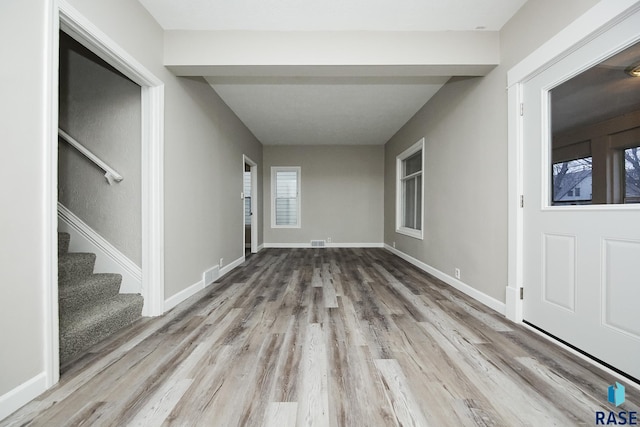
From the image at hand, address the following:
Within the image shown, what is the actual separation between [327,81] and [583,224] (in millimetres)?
2878

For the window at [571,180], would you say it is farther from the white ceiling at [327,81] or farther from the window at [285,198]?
the window at [285,198]

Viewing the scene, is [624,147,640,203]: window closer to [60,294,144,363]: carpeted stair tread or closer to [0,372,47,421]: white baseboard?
[0,372,47,421]: white baseboard

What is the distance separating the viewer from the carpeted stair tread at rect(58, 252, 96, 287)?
205 cm

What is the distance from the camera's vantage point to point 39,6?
135 cm

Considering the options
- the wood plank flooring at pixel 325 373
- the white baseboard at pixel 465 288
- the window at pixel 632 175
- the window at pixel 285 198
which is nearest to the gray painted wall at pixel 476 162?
the white baseboard at pixel 465 288

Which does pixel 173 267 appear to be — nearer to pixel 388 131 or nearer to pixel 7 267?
pixel 7 267

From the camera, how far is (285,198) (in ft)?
22.7

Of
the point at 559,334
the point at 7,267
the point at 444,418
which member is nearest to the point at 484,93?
the point at 559,334

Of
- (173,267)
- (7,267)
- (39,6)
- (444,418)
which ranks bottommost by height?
(444,418)

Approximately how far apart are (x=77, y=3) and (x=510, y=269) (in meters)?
3.61

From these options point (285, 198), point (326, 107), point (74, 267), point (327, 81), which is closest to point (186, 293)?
point (74, 267)

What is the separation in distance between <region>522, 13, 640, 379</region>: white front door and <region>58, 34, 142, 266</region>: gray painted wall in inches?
129

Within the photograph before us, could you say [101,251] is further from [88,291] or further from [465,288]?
[465,288]

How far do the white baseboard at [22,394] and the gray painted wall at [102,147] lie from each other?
3.71 ft
